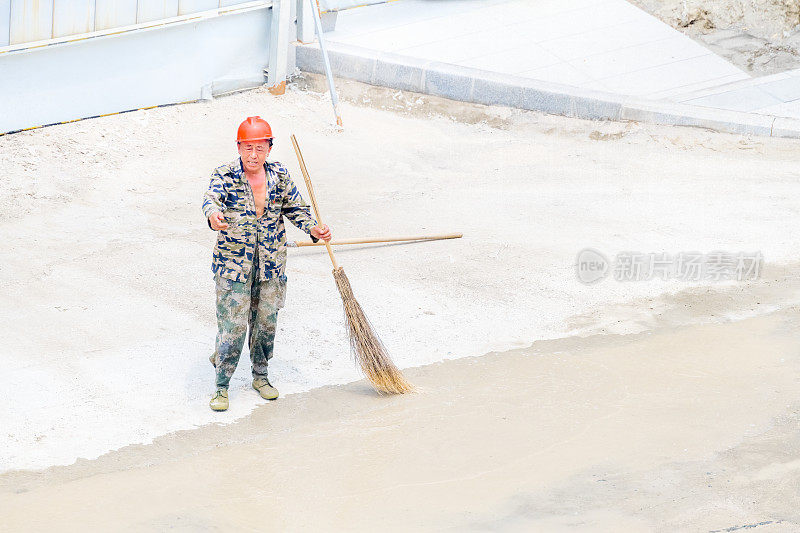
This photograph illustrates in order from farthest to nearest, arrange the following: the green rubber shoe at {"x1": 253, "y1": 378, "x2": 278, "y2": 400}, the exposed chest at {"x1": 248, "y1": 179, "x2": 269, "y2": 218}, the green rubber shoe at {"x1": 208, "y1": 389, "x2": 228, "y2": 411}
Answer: the green rubber shoe at {"x1": 253, "y1": 378, "x2": 278, "y2": 400}
the green rubber shoe at {"x1": 208, "y1": 389, "x2": 228, "y2": 411}
the exposed chest at {"x1": 248, "y1": 179, "x2": 269, "y2": 218}

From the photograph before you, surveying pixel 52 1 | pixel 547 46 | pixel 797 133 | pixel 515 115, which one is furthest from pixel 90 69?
pixel 797 133

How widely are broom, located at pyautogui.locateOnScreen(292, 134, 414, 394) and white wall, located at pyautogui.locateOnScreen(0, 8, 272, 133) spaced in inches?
180

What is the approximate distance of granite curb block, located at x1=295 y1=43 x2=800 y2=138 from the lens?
956cm

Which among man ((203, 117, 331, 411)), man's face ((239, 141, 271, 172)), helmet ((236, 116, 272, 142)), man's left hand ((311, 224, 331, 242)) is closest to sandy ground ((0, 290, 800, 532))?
man ((203, 117, 331, 411))

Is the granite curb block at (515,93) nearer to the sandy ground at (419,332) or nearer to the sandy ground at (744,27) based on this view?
the sandy ground at (419,332)

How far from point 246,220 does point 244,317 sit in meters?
0.56

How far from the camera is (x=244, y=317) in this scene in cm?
559

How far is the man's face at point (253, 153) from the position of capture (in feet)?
17.3

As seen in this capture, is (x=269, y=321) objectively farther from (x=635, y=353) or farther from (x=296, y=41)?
(x=296, y=41)

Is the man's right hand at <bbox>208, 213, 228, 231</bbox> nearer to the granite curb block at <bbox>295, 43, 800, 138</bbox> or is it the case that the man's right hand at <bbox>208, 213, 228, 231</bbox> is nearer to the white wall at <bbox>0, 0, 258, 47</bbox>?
the white wall at <bbox>0, 0, 258, 47</bbox>

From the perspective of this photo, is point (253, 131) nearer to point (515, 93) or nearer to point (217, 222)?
point (217, 222)

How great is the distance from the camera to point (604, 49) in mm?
11227

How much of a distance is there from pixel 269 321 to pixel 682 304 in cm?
290

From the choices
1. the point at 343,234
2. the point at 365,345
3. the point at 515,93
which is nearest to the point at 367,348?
the point at 365,345
